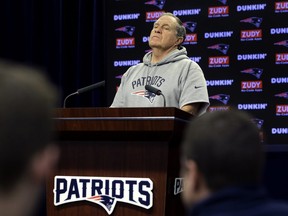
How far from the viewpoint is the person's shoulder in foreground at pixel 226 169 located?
3.13 feet

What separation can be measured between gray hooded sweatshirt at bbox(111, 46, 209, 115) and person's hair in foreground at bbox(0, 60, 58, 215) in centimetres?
271

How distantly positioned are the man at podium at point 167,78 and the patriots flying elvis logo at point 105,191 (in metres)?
0.99

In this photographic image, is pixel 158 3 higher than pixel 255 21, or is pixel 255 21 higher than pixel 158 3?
pixel 158 3

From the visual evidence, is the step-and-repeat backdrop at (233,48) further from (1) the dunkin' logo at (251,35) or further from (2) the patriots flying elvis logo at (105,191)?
(2) the patriots flying elvis logo at (105,191)

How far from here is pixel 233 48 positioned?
5027 millimetres

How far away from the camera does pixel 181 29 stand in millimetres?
3727

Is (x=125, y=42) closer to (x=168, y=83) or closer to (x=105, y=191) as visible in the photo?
(x=168, y=83)

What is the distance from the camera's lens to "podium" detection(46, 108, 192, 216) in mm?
2463

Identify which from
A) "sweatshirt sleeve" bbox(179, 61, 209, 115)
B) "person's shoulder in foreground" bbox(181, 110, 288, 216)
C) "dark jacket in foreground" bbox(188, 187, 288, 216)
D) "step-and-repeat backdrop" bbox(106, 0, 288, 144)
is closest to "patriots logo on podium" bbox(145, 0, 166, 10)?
"step-and-repeat backdrop" bbox(106, 0, 288, 144)

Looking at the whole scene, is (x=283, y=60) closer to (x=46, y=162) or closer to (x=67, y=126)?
(x=67, y=126)

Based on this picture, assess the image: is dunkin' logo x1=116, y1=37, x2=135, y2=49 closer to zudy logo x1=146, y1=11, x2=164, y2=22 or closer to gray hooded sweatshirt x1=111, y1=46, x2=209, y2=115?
zudy logo x1=146, y1=11, x2=164, y2=22

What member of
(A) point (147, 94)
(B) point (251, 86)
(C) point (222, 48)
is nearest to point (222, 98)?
(B) point (251, 86)

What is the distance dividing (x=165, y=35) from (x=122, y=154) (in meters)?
1.32

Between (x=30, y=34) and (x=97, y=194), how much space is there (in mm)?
3896
